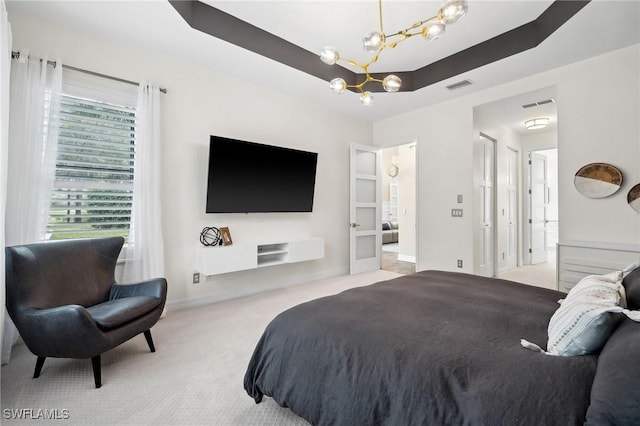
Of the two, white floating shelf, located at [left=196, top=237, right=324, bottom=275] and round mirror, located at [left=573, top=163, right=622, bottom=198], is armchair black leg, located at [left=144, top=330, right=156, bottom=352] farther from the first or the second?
round mirror, located at [left=573, top=163, right=622, bottom=198]

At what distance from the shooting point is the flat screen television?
10.9 feet

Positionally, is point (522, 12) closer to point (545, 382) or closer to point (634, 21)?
point (634, 21)

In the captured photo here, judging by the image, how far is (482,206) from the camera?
4547 mm

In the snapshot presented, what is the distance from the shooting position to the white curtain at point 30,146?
2.28 metres

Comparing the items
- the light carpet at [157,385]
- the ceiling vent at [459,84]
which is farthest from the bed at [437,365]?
the ceiling vent at [459,84]

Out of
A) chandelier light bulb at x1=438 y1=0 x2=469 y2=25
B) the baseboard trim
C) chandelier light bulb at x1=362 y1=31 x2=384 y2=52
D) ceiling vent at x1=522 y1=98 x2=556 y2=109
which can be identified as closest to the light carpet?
the baseboard trim

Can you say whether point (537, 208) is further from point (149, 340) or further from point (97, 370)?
point (97, 370)

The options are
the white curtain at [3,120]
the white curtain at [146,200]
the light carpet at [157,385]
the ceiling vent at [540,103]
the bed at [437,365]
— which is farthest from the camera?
the ceiling vent at [540,103]

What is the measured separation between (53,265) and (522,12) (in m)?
4.33

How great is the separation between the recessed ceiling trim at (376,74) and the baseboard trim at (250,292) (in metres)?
2.69

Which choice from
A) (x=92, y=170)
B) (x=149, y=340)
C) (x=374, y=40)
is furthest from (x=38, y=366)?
(x=374, y=40)

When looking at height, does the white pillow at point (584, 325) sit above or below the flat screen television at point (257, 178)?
below

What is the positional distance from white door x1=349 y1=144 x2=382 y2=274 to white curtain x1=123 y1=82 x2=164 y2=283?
9.27 feet

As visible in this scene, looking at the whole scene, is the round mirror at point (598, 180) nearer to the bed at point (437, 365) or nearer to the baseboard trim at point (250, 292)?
the bed at point (437, 365)
